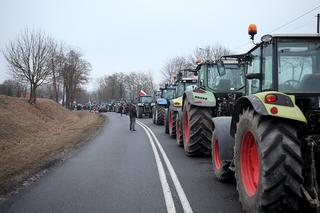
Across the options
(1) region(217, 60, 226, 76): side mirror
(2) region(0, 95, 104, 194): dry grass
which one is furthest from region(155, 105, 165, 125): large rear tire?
(1) region(217, 60, 226, 76): side mirror

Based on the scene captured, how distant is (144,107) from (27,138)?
17058mm

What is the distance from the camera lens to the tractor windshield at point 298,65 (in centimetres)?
516

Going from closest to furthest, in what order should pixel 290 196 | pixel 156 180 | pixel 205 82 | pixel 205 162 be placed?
pixel 290 196, pixel 156 180, pixel 205 162, pixel 205 82

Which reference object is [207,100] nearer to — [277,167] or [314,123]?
[314,123]

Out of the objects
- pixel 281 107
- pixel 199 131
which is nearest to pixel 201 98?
pixel 199 131

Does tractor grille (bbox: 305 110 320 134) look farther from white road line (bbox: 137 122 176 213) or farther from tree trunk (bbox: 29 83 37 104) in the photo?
tree trunk (bbox: 29 83 37 104)

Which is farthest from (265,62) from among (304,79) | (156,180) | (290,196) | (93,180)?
(93,180)

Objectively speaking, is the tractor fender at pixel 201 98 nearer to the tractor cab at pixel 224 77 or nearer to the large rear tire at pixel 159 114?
the tractor cab at pixel 224 77

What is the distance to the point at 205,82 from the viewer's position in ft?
35.5

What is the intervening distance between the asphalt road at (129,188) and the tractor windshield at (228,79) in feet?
7.53

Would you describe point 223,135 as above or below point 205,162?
above

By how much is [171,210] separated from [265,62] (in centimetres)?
269

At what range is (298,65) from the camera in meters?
5.23

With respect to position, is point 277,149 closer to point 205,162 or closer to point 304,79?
point 304,79
